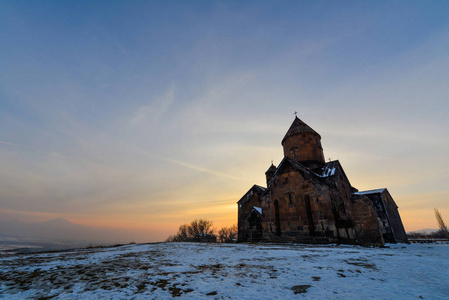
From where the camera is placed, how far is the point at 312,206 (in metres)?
15.0

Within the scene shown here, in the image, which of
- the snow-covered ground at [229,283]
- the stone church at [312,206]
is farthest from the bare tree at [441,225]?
the snow-covered ground at [229,283]

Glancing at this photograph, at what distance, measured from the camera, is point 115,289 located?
2.94 m

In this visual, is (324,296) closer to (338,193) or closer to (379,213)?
(338,193)

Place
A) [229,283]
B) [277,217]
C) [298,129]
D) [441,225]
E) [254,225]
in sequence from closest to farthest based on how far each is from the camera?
[229,283] → [277,217] → [254,225] → [298,129] → [441,225]

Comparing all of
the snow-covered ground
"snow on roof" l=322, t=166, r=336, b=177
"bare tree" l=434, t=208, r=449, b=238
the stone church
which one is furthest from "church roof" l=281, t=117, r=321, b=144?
"bare tree" l=434, t=208, r=449, b=238

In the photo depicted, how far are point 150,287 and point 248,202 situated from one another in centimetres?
2354

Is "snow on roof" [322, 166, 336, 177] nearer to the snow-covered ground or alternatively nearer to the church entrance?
the church entrance

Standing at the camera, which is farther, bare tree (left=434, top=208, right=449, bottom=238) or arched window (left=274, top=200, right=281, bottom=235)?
bare tree (left=434, top=208, right=449, bottom=238)

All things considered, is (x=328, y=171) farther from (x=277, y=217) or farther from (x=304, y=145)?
(x=277, y=217)

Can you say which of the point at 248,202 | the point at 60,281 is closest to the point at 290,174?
the point at 248,202

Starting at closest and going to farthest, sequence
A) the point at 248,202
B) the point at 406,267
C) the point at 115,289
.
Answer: the point at 115,289 → the point at 406,267 → the point at 248,202

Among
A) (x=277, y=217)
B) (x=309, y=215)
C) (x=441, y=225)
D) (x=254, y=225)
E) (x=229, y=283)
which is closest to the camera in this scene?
(x=229, y=283)

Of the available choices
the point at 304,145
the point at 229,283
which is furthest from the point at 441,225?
the point at 229,283

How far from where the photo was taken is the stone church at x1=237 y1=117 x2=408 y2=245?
14164 millimetres
